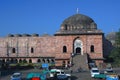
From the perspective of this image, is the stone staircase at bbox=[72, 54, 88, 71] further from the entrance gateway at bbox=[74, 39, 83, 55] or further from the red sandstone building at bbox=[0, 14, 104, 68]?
the entrance gateway at bbox=[74, 39, 83, 55]

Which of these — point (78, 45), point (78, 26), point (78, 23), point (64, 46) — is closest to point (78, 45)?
point (78, 45)

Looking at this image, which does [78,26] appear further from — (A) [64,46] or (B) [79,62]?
(B) [79,62]

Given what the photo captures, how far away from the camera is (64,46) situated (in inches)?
2381

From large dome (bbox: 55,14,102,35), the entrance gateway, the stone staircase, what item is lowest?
the stone staircase

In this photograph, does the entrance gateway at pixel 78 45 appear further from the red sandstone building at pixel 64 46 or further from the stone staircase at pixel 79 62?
the stone staircase at pixel 79 62

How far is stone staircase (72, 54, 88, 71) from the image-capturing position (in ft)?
178

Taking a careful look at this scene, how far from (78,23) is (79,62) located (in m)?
9.43

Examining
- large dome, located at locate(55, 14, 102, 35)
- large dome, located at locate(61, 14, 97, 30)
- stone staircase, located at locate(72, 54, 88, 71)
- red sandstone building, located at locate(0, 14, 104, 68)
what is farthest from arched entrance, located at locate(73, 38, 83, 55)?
stone staircase, located at locate(72, 54, 88, 71)

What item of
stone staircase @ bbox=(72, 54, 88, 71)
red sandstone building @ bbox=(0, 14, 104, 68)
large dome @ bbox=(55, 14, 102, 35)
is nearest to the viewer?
stone staircase @ bbox=(72, 54, 88, 71)

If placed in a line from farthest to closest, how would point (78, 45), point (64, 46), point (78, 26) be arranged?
point (78, 26) → point (64, 46) → point (78, 45)

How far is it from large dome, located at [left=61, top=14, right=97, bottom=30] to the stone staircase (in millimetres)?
6000

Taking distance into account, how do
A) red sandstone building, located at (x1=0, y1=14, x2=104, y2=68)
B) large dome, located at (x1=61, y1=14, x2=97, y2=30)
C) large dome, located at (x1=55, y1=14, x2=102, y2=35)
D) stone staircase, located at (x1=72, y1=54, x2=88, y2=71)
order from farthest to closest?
1. large dome, located at (x1=61, y1=14, x2=97, y2=30)
2. large dome, located at (x1=55, y1=14, x2=102, y2=35)
3. red sandstone building, located at (x1=0, y1=14, x2=104, y2=68)
4. stone staircase, located at (x1=72, y1=54, x2=88, y2=71)

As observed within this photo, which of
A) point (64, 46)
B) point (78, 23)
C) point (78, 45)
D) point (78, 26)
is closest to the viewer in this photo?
point (78, 45)

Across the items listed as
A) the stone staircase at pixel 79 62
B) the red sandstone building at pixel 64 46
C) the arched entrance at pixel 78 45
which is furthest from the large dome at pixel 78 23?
the stone staircase at pixel 79 62
